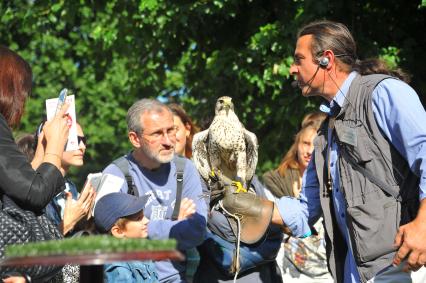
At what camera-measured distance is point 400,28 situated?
29.2 feet

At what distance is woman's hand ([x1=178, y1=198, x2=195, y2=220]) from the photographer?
4.83 metres

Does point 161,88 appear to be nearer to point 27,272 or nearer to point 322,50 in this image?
point 322,50

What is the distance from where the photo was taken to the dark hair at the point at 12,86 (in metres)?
3.83

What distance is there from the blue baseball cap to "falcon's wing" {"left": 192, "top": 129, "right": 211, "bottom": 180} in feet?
1.92

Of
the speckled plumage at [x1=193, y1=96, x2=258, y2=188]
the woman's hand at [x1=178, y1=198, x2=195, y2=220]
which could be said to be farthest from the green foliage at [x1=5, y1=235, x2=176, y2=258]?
the speckled plumage at [x1=193, y1=96, x2=258, y2=188]

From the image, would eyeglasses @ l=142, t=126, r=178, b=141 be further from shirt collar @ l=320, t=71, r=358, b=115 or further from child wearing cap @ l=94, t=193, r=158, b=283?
shirt collar @ l=320, t=71, r=358, b=115

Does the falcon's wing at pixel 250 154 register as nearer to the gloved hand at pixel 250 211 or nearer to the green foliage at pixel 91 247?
the gloved hand at pixel 250 211

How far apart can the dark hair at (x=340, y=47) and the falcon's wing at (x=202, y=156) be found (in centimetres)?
106

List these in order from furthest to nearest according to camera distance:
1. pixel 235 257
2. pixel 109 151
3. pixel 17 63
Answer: pixel 109 151
pixel 235 257
pixel 17 63

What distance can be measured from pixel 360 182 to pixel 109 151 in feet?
58.3

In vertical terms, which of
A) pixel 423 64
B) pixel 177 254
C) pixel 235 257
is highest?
pixel 423 64

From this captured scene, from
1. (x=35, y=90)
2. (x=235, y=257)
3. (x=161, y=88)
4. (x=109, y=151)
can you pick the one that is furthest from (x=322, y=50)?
(x=109, y=151)

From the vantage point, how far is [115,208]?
454 centimetres

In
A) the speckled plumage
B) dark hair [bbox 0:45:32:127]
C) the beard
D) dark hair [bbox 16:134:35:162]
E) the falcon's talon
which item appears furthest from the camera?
dark hair [bbox 16:134:35:162]
